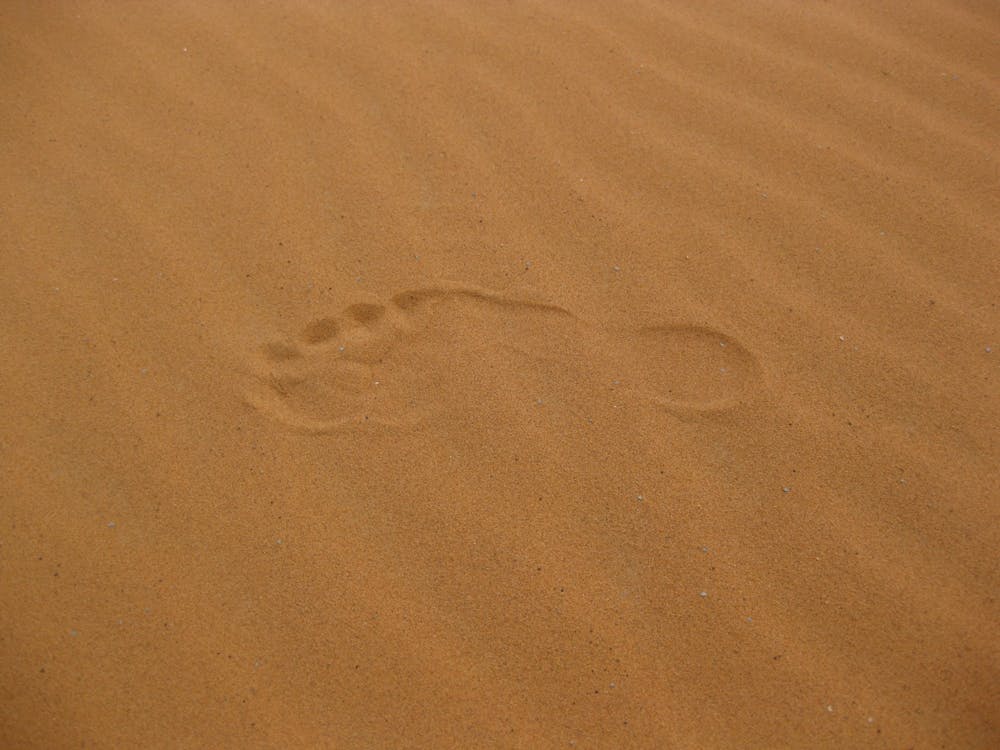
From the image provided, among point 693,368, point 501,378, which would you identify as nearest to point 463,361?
point 501,378

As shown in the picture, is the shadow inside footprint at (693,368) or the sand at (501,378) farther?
the shadow inside footprint at (693,368)

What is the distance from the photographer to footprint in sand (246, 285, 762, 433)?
66.5 inches

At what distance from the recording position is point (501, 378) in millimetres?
1736

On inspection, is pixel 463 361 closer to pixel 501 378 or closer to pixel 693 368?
pixel 501 378

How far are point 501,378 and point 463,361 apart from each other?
90 mm

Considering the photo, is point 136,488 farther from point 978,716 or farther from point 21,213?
point 978,716

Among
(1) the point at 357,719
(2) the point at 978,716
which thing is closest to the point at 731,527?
(2) the point at 978,716

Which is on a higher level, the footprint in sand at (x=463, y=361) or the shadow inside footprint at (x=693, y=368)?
the footprint in sand at (x=463, y=361)

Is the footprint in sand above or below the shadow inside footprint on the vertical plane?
above

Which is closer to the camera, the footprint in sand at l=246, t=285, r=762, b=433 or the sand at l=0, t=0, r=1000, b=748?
the sand at l=0, t=0, r=1000, b=748

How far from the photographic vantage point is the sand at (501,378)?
4.59 feet

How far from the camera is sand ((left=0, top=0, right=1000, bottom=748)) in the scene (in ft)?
4.59

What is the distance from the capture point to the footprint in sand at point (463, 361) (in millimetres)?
1688

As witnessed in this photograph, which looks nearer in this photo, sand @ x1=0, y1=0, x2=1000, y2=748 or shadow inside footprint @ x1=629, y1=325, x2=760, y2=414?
sand @ x1=0, y1=0, x2=1000, y2=748
